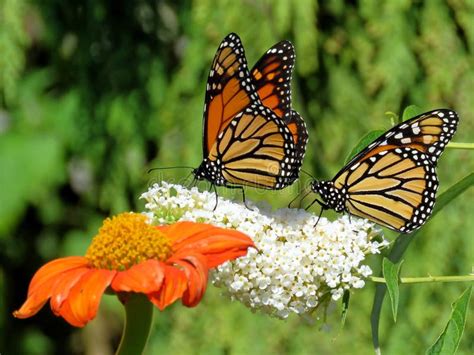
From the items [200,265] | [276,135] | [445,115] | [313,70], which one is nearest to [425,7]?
[313,70]

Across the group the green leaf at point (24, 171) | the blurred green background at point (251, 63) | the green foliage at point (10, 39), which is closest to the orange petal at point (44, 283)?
the blurred green background at point (251, 63)

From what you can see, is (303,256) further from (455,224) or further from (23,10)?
(23,10)

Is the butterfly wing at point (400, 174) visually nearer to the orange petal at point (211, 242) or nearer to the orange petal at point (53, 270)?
the orange petal at point (211, 242)

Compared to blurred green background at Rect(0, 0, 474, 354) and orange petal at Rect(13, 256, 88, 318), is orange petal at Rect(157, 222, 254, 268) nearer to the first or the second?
orange petal at Rect(13, 256, 88, 318)

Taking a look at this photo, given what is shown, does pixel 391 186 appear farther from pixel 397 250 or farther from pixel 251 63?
pixel 251 63

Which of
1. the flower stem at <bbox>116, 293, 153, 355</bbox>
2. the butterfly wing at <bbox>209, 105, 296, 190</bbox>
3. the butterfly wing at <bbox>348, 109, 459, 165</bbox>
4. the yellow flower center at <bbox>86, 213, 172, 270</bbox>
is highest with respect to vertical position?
the butterfly wing at <bbox>209, 105, 296, 190</bbox>

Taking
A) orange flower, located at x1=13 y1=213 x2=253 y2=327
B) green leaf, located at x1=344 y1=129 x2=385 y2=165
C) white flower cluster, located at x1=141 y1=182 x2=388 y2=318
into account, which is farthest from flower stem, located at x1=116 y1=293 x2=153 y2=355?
green leaf, located at x1=344 y1=129 x2=385 y2=165
